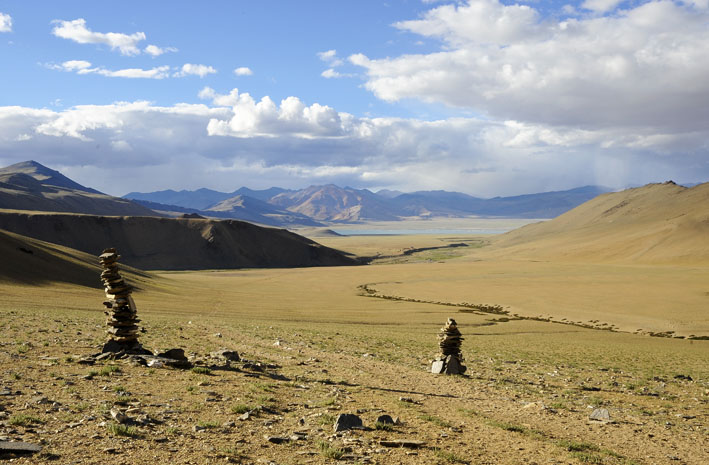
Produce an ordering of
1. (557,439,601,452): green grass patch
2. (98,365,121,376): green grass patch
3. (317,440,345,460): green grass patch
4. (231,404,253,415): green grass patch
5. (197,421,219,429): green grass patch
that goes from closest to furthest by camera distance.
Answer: (317,440,345,460): green grass patch
(197,421,219,429): green grass patch
(557,439,601,452): green grass patch
(231,404,253,415): green grass patch
(98,365,121,376): green grass patch

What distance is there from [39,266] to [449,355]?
1934 inches

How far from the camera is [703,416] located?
48.6 ft

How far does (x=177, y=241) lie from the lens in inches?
6063

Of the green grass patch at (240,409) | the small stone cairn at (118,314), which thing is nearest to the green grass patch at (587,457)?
the green grass patch at (240,409)

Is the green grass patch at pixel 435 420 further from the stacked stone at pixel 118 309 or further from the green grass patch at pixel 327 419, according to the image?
the stacked stone at pixel 118 309

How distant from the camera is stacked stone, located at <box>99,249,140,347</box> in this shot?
53.7 feet

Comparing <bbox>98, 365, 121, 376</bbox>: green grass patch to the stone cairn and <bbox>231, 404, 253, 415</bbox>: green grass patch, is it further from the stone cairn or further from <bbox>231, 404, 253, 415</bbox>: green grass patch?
the stone cairn

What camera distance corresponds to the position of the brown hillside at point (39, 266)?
1876 inches

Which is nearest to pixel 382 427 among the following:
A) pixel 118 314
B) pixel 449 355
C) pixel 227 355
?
pixel 227 355

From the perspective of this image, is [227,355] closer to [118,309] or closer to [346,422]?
[118,309]

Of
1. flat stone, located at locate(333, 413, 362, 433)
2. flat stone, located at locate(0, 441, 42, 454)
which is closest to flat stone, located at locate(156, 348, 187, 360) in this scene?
flat stone, located at locate(333, 413, 362, 433)

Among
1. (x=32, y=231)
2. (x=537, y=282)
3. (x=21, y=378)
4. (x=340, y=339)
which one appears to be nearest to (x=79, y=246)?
(x=32, y=231)

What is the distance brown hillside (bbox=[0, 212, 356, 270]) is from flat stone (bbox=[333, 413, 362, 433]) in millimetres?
136640

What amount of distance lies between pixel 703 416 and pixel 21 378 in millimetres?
19307
